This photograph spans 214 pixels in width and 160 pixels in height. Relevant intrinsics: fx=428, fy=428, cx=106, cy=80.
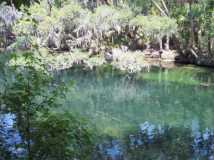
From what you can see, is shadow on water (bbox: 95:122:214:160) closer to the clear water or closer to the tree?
the clear water

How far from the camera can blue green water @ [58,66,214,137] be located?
15.8 meters

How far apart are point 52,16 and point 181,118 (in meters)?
16.6

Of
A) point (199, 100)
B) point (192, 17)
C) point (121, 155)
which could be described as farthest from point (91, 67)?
point (121, 155)

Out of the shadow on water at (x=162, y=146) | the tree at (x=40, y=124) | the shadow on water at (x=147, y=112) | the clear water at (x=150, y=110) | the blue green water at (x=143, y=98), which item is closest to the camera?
the tree at (x=40, y=124)

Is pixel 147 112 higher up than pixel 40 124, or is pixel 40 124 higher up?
pixel 40 124

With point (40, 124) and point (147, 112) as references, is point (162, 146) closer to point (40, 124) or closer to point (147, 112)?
point (147, 112)

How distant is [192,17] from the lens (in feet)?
98.3

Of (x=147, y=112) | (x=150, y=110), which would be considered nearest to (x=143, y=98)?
(x=150, y=110)

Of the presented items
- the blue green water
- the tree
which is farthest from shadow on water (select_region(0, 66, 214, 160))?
the tree

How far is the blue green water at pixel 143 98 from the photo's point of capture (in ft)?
52.0

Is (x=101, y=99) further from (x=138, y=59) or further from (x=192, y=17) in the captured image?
(x=192, y=17)

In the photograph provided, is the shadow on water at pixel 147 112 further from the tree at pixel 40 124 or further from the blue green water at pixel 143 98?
the tree at pixel 40 124

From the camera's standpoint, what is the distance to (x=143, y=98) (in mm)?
20031

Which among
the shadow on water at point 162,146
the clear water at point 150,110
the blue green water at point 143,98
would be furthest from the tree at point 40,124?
the blue green water at point 143,98
